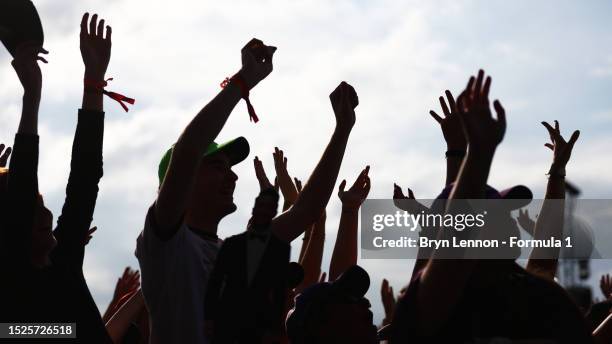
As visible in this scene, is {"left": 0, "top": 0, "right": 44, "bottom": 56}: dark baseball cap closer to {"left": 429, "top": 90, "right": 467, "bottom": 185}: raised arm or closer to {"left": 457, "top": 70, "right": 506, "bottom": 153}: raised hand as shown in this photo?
{"left": 429, "top": 90, "right": 467, "bottom": 185}: raised arm

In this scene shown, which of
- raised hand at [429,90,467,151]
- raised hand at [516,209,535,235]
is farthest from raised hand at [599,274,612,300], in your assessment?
raised hand at [429,90,467,151]

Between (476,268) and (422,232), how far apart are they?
0.52m

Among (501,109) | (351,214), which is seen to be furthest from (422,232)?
(351,214)

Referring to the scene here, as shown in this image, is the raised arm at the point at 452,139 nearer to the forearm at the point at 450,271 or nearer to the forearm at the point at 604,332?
the forearm at the point at 450,271

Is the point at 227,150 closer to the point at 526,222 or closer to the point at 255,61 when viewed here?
the point at 255,61

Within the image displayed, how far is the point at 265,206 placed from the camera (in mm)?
3266

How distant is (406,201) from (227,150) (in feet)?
4.41

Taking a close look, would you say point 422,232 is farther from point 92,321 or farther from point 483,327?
point 92,321

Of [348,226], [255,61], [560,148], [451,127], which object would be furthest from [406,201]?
[255,61]

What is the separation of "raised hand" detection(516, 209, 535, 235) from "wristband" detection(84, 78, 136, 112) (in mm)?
3487

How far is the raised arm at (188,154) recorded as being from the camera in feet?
10.3

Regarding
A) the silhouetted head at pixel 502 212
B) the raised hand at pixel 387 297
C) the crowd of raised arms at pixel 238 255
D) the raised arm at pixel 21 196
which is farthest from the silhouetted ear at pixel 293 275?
the raised hand at pixel 387 297

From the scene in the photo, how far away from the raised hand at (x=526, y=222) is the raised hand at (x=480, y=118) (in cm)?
390

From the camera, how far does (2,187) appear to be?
3814 millimetres
